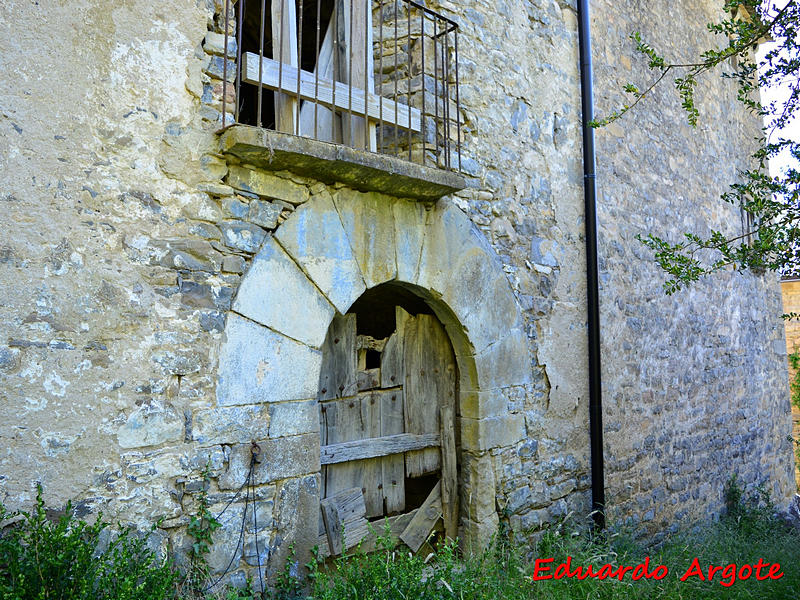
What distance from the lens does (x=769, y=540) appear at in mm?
5590

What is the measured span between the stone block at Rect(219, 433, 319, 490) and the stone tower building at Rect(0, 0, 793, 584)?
1 centimetres

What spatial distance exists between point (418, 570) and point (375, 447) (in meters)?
0.82

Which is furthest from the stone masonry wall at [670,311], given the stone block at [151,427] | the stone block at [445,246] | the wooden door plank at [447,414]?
the stone block at [151,427]

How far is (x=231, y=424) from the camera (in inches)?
104

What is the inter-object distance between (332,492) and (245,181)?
5.40 ft

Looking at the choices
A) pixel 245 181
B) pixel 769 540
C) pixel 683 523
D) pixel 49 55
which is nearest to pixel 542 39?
pixel 245 181

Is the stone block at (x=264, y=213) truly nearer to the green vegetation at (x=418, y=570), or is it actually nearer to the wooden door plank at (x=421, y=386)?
the wooden door plank at (x=421, y=386)

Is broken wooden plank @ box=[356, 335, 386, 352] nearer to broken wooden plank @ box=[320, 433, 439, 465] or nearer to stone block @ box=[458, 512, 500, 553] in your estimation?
broken wooden plank @ box=[320, 433, 439, 465]

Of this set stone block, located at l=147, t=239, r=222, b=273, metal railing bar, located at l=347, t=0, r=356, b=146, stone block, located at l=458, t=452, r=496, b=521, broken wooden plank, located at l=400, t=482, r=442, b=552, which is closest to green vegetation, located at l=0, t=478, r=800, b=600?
broken wooden plank, located at l=400, t=482, r=442, b=552

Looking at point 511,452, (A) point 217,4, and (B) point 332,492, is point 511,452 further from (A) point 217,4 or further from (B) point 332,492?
(A) point 217,4

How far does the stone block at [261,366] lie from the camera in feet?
8.72

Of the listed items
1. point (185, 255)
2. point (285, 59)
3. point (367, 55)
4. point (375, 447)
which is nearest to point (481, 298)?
point (375, 447)

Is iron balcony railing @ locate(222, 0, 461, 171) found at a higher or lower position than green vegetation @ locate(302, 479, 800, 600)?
higher

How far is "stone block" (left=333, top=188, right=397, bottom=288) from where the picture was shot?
3.17 meters
